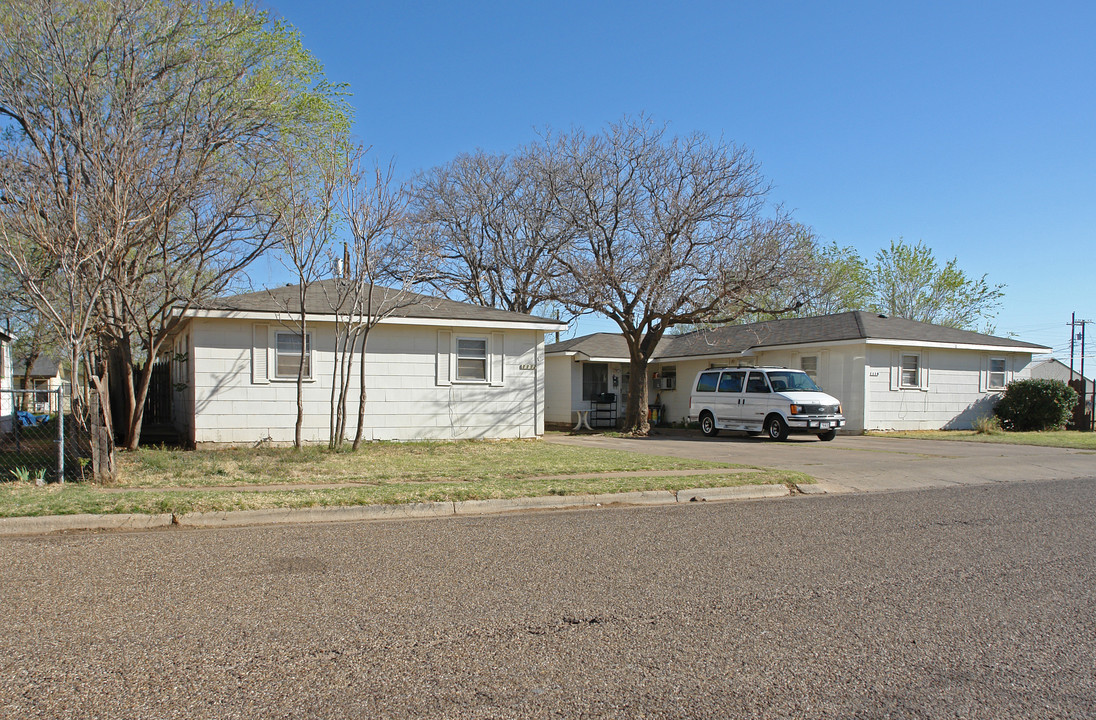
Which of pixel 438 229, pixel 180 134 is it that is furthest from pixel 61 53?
pixel 438 229

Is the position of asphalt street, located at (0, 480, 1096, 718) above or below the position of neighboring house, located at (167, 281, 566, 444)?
below

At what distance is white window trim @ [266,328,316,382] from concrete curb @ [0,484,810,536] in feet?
27.9

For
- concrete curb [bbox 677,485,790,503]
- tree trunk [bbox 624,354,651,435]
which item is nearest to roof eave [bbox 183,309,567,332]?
tree trunk [bbox 624,354,651,435]

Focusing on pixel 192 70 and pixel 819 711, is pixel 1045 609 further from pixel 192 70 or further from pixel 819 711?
pixel 192 70

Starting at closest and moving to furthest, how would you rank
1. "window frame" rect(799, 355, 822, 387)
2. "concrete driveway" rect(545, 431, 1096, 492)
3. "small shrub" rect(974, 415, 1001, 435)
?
"concrete driveway" rect(545, 431, 1096, 492) → "small shrub" rect(974, 415, 1001, 435) → "window frame" rect(799, 355, 822, 387)

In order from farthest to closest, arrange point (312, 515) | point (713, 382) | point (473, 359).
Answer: point (713, 382) → point (473, 359) → point (312, 515)

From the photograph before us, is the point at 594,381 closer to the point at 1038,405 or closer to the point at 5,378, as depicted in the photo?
the point at 1038,405

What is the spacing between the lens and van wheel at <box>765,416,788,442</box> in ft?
66.9

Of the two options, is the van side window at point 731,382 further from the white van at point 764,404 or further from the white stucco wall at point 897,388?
the white stucco wall at point 897,388

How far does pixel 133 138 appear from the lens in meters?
12.4

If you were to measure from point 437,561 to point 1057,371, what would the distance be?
78.8 meters

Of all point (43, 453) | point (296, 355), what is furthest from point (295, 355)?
point (43, 453)

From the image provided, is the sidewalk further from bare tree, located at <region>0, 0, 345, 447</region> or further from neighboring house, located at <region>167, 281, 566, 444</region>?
neighboring house, located at <region>167, 281, 566, 444</region>

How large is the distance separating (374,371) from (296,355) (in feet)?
5.75
